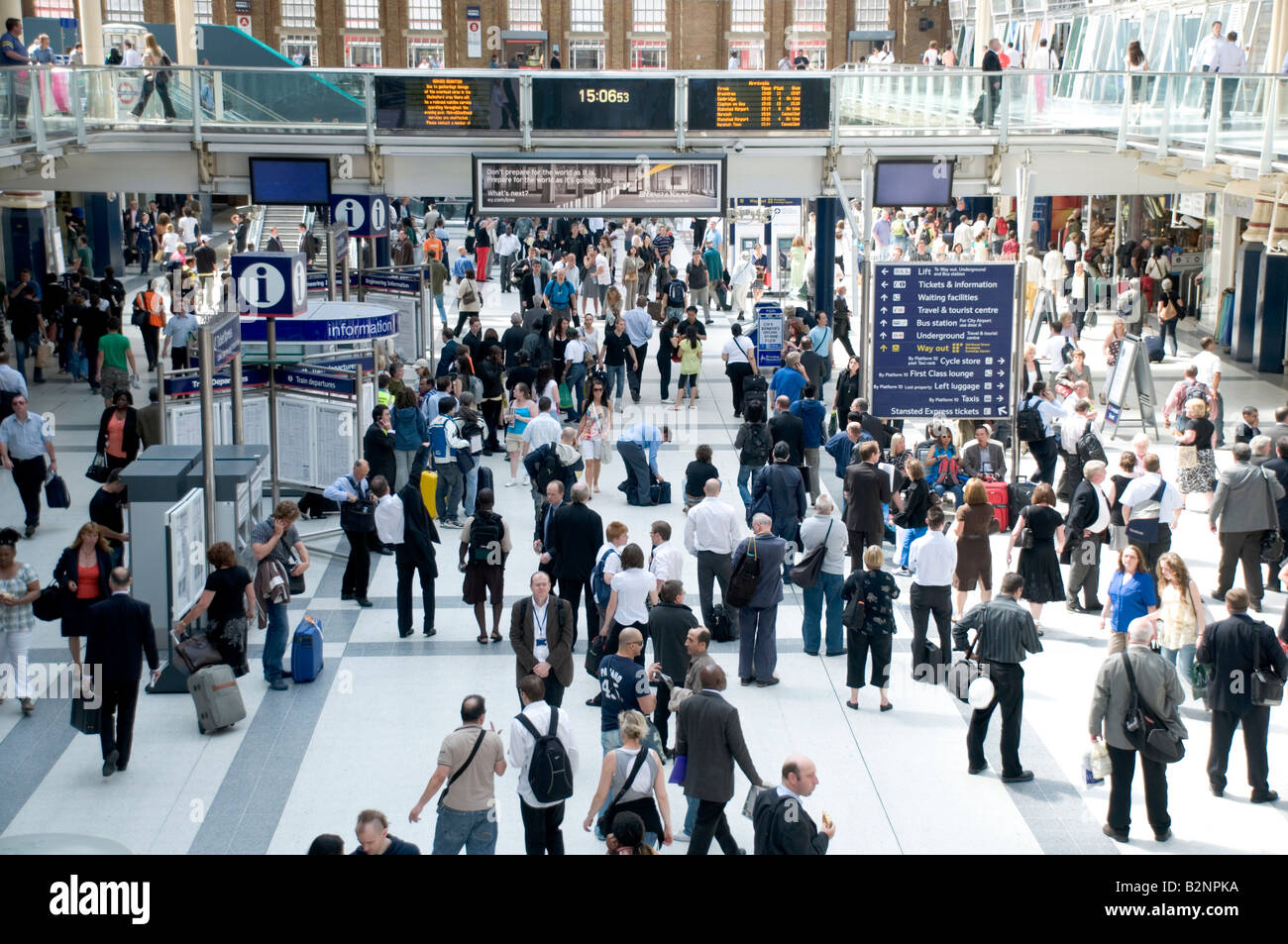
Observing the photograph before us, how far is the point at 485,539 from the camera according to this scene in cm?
1215

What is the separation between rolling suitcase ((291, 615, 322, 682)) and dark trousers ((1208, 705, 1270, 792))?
6.50 m

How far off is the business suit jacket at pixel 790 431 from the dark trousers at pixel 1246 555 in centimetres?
429

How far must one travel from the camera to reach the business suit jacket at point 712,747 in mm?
8375

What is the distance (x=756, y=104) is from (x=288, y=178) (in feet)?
23.2

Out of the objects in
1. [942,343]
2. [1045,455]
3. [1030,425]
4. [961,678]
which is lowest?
[961,678]

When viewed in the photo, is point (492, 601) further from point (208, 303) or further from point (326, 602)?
point (208, 303)

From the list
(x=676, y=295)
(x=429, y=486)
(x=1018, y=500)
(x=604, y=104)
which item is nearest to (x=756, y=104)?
(x=604, y=104)

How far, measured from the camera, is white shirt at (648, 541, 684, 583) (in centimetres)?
1138

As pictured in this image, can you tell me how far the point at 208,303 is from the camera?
2881 cm

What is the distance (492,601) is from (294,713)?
1.96 metres

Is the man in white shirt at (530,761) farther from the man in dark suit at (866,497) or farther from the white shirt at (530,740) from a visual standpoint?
the man in dark suit at (866,497)

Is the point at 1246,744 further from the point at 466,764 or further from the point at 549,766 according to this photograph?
the point at 466,764

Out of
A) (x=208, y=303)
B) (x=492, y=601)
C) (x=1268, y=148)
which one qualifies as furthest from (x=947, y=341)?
(x=208, y=303)

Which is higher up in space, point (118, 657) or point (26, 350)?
point (26, 350)
